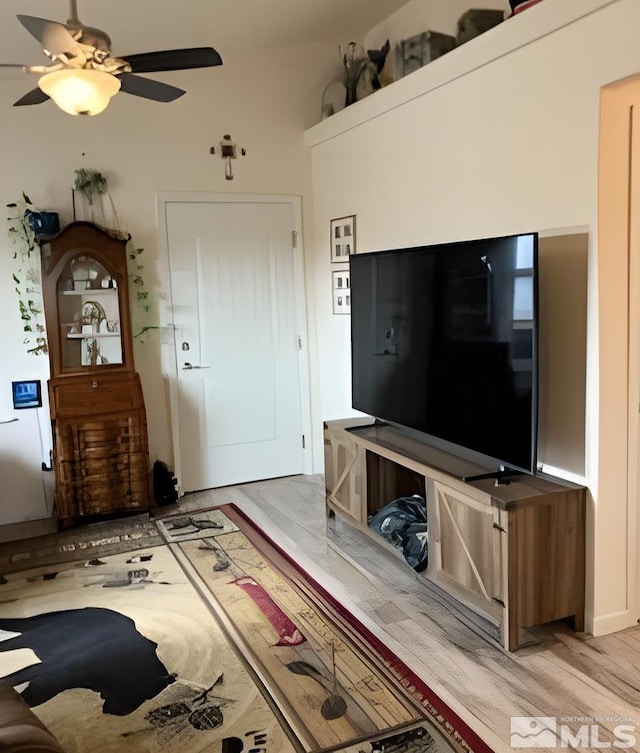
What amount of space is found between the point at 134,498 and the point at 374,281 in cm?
206

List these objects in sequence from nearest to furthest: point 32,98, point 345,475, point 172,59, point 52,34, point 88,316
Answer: point 52,34 → point 172,59 → point 32,98 → point 345,475 → point 88,316

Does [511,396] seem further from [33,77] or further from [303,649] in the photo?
[33,77]

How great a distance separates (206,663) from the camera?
270cm

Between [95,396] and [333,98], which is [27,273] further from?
[333,98]

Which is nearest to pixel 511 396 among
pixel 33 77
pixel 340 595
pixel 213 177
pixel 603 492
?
pixel 603 492

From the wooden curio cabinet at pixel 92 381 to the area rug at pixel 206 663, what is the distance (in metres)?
0.66

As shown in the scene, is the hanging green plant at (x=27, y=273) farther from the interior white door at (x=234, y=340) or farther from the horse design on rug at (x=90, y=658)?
the horse design on rug at (x=90, y=658)

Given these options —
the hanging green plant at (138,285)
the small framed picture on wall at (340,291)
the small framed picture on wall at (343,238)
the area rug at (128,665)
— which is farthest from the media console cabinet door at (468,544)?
the hanging green plant at (138,285)

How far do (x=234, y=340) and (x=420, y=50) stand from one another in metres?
2.24

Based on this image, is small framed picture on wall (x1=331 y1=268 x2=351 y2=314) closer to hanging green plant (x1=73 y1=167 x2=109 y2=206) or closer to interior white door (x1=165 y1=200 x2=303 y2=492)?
interior white door (x1=165 y1=200 x2=303 y2=492)

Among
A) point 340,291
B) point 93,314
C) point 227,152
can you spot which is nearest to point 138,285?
point 93,314

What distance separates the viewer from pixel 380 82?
440cm

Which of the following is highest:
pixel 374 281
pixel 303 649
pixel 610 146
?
pixel 610 146

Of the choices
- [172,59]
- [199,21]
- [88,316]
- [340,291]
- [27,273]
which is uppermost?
[199,21]
